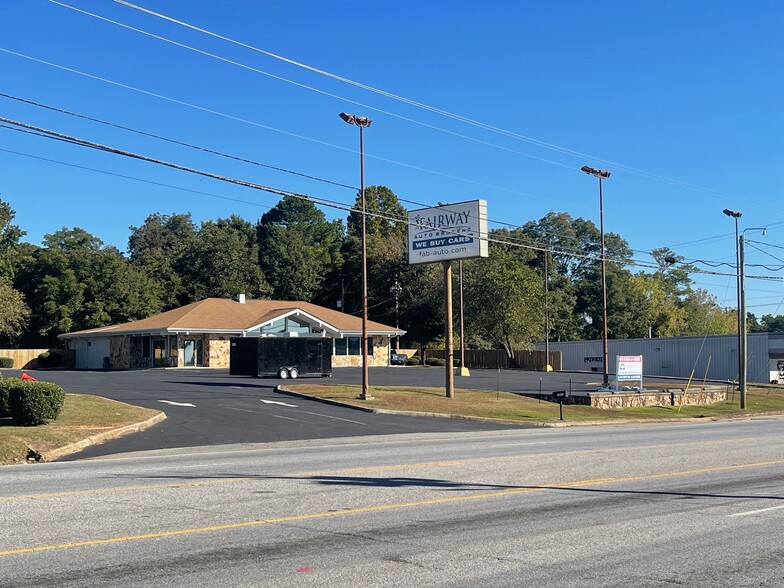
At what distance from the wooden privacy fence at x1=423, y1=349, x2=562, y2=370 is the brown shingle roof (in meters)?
13.0

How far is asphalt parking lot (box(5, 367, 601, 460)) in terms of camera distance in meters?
21.4

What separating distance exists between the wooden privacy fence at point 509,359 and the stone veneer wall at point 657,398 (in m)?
26.7

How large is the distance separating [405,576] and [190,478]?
7.09 m

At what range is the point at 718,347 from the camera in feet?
216

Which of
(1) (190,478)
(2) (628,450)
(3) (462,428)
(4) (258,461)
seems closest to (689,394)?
(3) (462,428)

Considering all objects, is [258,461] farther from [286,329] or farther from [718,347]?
[718,347]

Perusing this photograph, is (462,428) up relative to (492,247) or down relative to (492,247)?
down

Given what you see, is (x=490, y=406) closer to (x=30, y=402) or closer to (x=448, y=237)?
(x=448, y=237)

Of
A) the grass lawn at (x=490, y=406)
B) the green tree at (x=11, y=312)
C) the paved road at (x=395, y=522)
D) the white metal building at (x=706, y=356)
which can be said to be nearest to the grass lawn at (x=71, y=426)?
the paved road at (x=395, y=522)

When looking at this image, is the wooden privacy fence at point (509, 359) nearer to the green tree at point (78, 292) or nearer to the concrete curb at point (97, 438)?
the green tree at point (78, 292)

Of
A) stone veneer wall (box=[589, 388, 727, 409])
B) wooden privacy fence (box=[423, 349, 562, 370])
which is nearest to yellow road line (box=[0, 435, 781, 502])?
stone veneer wall (box=[589, 388, 727, 409])

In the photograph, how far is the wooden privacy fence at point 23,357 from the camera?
63.0 m

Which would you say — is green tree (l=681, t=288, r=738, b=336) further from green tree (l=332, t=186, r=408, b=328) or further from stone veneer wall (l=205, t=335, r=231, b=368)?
stone veneer wall (l=205, t=335, r=231, b=368)

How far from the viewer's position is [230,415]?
87.5 feet
